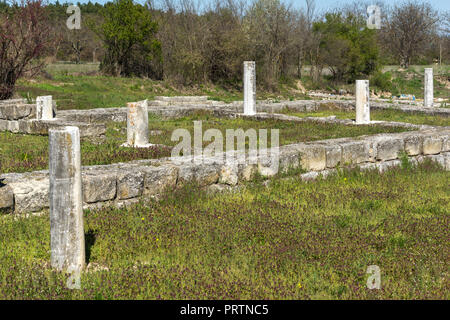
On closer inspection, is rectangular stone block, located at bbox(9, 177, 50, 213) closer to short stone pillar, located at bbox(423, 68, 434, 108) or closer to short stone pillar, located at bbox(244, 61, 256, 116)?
short stone pillar, located at bbox(244, 61, 256, 116)

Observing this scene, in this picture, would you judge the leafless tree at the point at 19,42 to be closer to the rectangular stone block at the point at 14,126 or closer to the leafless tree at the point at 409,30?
the rectangular stone block at the point at 14,126

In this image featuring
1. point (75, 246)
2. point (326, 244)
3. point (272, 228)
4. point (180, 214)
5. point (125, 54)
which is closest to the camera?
point (75, 246)

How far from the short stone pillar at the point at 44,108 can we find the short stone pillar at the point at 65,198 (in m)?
9.34

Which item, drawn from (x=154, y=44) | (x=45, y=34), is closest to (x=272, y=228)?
(x=45, y=34)

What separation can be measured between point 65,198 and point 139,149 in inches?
192

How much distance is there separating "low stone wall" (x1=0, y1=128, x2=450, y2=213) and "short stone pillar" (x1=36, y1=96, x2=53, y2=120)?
6.76 metres

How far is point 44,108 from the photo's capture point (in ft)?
44.7

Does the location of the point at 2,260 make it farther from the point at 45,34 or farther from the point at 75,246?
the point at 45,34

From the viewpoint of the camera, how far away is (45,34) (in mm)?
17250

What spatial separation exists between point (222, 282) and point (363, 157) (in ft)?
19.2

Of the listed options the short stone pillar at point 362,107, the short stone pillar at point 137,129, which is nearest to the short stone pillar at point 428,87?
the short stone pillar at point 362,107

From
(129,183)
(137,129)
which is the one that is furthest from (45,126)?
(129,183)

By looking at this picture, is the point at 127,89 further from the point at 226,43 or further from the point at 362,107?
the point at 362,107
